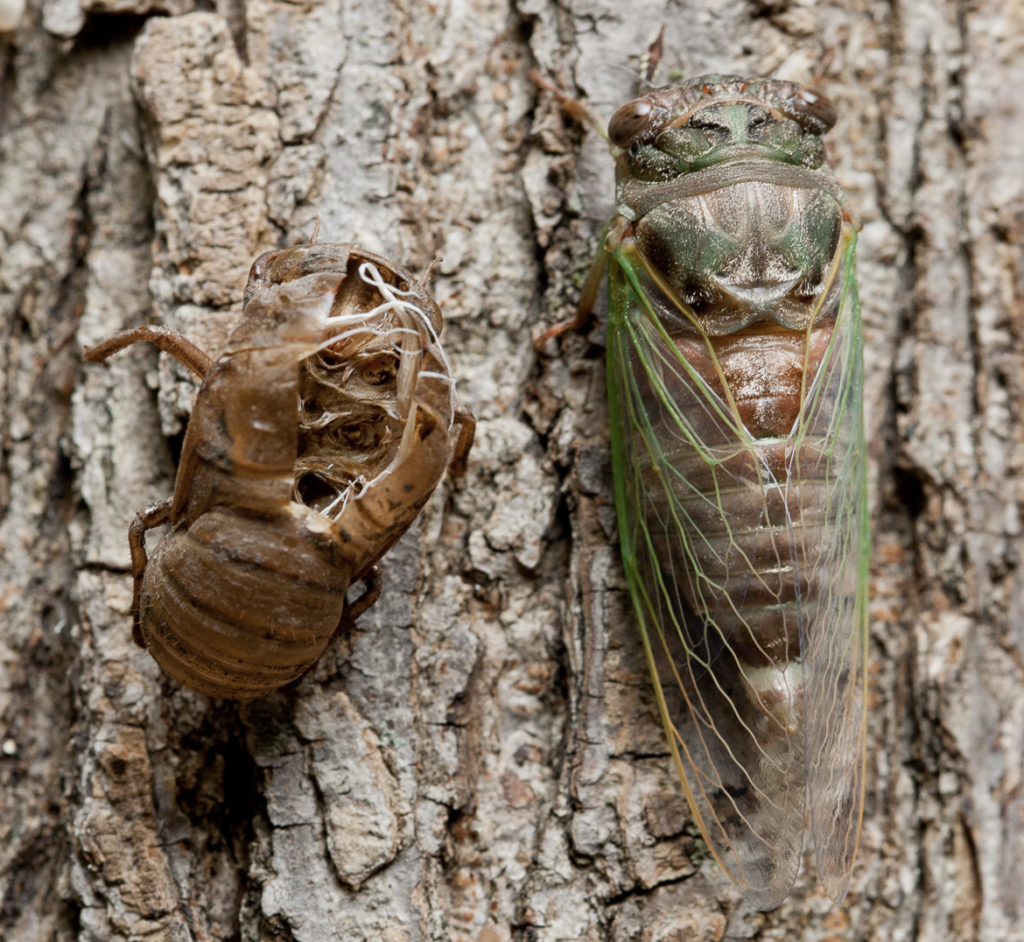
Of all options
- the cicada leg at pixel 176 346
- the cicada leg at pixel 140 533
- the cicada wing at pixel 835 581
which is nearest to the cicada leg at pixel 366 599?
the cicada leg at pixel 140 533

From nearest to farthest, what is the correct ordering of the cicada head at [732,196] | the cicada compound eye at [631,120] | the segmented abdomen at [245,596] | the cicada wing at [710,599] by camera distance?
the segmented abdomen at [245,596] → the cicada wing at [710,599] → the cicada head at [732,196] → the cicada compound eye at [631,120]

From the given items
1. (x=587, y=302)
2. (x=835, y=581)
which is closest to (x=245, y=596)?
(x=587, y=302)

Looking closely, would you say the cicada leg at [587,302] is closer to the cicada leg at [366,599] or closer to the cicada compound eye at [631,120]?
the cicada compound eye at [631,120]

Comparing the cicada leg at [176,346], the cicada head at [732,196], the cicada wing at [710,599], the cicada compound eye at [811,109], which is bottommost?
the cicada wing at [710,599]

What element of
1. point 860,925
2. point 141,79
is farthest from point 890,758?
point 141,79

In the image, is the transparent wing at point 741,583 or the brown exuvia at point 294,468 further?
the transparent wing at point 741,583

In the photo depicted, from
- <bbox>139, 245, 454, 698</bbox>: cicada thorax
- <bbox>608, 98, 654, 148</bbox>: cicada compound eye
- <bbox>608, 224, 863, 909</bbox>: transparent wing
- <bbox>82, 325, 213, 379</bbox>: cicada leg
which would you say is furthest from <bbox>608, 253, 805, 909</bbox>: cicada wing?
<bbox>82, 325, 213, 379</bbox>: cicada leg

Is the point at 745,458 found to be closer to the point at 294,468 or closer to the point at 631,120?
the point at 631,120

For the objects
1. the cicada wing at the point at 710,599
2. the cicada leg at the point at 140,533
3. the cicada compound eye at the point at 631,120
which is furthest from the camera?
the cicada compound eye at the point at 631,120
